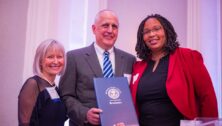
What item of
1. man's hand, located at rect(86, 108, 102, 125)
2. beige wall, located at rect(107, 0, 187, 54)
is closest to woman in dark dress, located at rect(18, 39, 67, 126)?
man's hand, located at rect(86, 108, 102, 125)

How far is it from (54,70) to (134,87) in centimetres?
57

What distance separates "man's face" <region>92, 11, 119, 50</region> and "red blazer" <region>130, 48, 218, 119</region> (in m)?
0.50

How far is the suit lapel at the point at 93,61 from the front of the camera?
6.61 feet

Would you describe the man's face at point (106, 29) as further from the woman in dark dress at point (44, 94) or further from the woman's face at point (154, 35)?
the woman in dark dress at point (44, 94)

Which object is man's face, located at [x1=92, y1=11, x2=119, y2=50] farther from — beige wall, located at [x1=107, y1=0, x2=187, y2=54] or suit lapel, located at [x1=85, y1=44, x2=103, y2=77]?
beige wall, located at [x1=107, y1=0, x2=187, y2=54]

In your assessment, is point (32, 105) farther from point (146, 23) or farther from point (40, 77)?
point (146, 23)

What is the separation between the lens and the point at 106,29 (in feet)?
6.95

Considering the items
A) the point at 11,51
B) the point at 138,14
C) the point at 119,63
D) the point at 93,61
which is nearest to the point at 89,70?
the point at 93,61

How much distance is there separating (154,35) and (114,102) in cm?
58

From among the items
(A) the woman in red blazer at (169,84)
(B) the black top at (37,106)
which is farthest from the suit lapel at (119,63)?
(B) the black top at (37,106)

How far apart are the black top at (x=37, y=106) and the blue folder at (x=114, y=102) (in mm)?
292

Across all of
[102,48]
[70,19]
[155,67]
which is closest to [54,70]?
[102,48]

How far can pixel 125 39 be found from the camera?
10.2ft

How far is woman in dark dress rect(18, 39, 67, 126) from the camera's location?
1.71 meters
